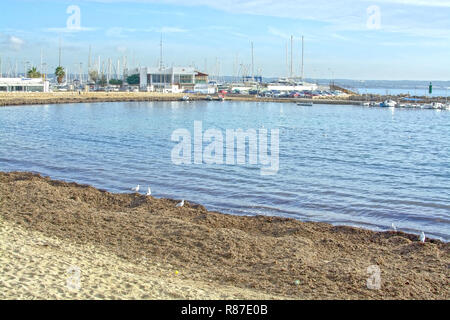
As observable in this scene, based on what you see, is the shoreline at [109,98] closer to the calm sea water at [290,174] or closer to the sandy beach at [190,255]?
the calm sea water at [290,174]

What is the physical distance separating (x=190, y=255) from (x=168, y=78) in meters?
128

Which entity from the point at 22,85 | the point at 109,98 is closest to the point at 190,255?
the point at 109,98

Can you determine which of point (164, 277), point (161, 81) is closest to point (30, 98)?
point (161, 81)

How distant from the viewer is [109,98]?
107375 millimetres

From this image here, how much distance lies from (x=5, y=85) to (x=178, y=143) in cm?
7148

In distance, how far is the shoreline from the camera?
87.3 m

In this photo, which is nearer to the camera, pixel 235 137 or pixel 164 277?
pixel 164 277

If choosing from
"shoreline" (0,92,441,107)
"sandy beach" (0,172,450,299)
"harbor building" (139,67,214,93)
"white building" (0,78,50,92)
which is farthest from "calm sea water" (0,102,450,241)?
"harbor building" (139,67,214,93)

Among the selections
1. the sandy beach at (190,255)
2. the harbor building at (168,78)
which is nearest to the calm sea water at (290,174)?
the sandy beach at (190,255)

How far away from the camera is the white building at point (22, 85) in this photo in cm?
10000

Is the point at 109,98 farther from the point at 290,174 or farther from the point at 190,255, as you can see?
the point at 190,255

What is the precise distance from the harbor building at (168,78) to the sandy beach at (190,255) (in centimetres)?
11982

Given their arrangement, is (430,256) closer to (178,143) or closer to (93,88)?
(178,143)

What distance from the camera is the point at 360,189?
2258cm
